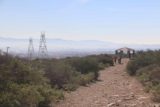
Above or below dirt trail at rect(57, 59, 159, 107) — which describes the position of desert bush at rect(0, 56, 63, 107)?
above

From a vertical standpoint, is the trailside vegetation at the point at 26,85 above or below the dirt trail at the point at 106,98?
above

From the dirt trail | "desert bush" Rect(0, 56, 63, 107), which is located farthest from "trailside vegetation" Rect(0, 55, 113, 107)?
the dirt trail

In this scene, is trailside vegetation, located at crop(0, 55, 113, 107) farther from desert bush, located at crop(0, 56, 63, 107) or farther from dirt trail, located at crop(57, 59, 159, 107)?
dirt trail, located at crop(57, 59, 159, 107)

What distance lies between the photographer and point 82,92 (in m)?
22.5

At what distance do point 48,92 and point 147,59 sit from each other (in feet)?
63.3

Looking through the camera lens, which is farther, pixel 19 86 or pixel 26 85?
pixel 26 85

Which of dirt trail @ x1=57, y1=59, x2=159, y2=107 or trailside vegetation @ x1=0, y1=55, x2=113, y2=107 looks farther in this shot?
dirt trail @ x1=57, y1=59, x2=159, y2=107

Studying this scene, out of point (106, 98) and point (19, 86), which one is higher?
point (19, 86)

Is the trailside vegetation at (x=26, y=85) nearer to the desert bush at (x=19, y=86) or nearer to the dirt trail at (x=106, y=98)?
the desert bush at (x=19, y=86)

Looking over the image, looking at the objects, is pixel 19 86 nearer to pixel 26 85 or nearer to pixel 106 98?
pixel 26 85

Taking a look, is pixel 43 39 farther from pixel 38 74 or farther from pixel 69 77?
pixel 38 74

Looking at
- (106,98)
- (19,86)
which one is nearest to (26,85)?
(19,86)

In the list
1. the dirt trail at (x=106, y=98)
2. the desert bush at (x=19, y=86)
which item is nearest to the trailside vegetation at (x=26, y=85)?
the desert bush at (x=19, y=86)

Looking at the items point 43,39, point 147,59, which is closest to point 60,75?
point 147,59
